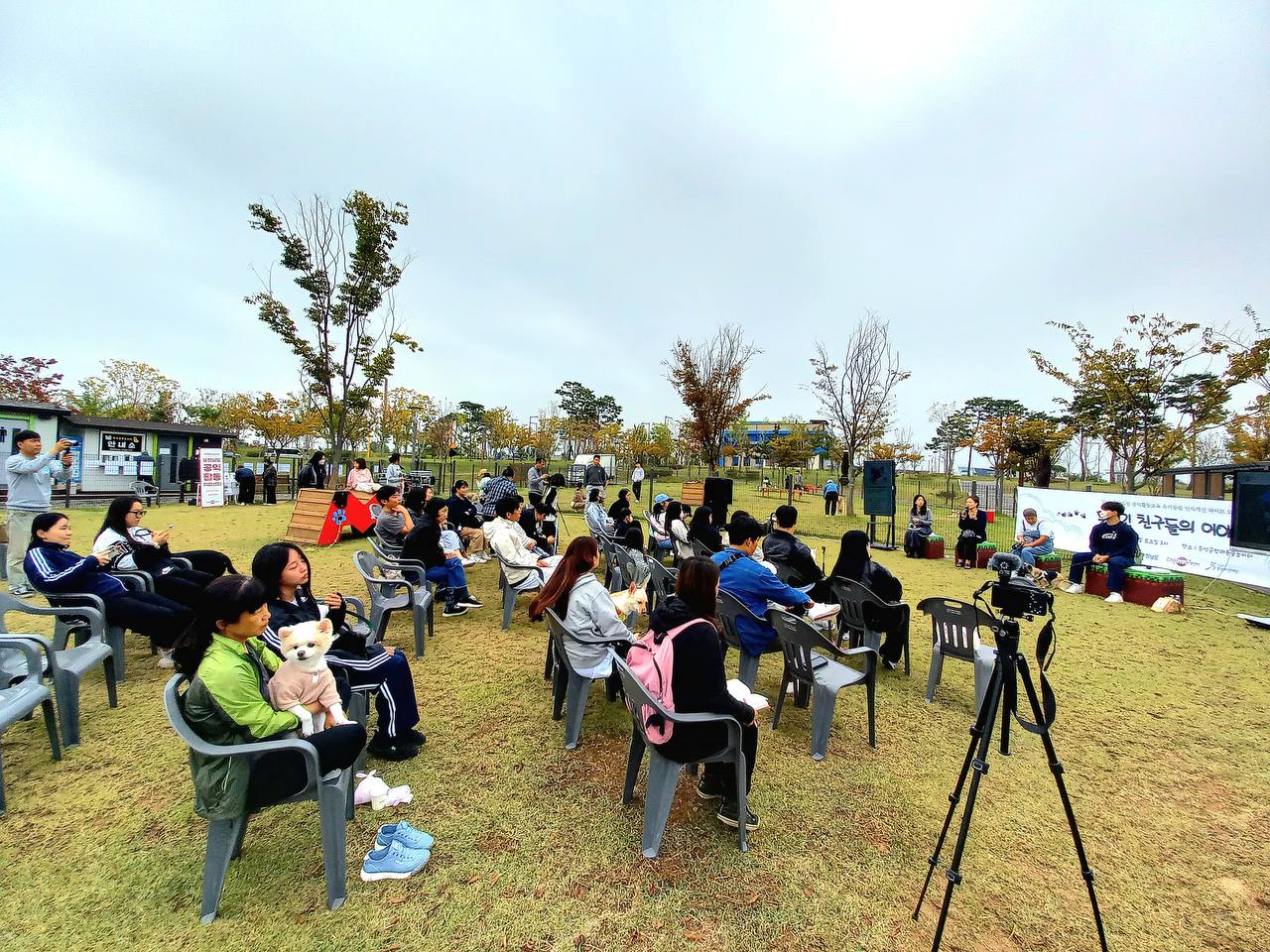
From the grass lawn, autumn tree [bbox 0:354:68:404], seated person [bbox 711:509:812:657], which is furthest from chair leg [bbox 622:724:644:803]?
autumn tree [bbox 0:354:68:404]

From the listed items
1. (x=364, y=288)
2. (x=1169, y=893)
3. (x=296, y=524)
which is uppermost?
(x=364, y=288)

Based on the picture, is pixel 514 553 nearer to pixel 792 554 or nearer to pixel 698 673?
pixel 792 554

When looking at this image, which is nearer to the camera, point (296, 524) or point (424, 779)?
point (424, 779)

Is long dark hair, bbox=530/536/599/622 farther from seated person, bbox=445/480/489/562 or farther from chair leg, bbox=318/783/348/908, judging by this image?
seated person, bbox=445/480/489/562

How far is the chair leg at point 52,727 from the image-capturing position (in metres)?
2.96

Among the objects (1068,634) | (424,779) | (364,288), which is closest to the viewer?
(424,779)

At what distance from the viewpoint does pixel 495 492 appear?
8.77 meters

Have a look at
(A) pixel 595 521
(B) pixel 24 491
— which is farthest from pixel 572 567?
(B) pixel 24 491

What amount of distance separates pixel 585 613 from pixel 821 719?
161 cm

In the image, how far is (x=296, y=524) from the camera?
10148 millimetres

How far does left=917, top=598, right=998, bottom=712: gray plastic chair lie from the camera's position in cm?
377

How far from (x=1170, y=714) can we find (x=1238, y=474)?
5683 mm

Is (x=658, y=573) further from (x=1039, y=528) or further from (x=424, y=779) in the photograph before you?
(x=1039, y=528)

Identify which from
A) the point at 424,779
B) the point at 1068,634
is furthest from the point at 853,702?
the point at 1068,634
